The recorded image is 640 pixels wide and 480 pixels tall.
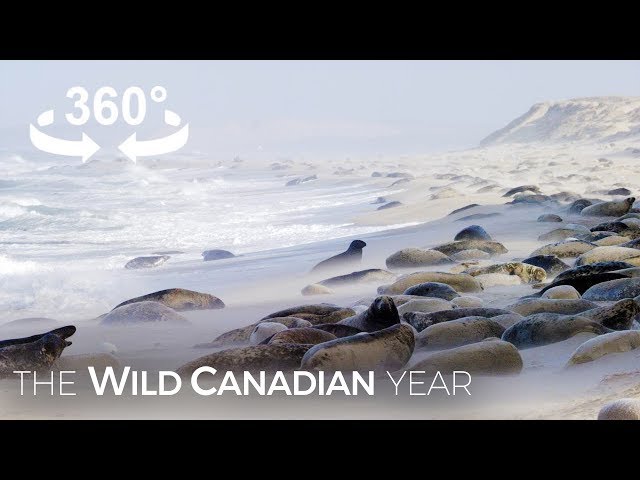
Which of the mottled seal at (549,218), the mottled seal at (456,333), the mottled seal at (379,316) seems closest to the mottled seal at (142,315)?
the mottled seal at (379,316)

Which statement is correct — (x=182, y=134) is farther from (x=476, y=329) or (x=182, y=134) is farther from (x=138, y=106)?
(x=476, y=329)

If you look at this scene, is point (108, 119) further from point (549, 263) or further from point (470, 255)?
point (549, 263)

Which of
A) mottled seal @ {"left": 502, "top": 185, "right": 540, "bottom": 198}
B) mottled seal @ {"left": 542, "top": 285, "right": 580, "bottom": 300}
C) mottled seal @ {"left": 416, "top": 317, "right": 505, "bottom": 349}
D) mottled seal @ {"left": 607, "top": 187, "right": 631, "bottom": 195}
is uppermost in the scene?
mottled seal @ {"left": 502, "top": 185, "right": 540, "bottom": 198}

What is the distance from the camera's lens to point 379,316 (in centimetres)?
362

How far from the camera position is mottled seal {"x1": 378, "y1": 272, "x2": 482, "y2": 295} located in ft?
14.1

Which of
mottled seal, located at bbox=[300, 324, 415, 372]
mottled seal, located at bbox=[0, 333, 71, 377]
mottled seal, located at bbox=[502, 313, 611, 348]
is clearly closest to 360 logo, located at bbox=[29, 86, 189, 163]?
mottled seal, located at bbox=[0, 333, 71, 377]

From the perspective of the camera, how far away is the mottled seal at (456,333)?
360 cm

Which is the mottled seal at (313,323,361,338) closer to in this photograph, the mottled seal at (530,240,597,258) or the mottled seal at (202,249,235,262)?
the mottled seal at (530,240,597,258)

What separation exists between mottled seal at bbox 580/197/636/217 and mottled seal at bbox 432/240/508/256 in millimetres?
951

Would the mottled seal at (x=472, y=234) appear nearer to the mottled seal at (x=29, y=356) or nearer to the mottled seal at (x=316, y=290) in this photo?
the mottled seal at (x=316, y=290)

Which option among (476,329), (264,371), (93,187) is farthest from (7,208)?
(476,329)

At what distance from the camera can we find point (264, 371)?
3514 millimetres
